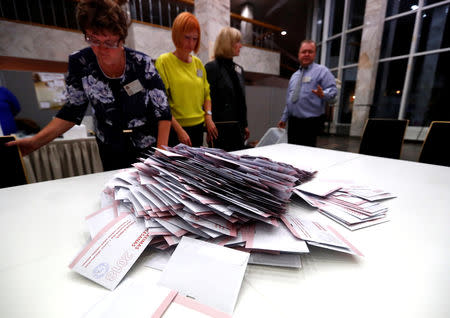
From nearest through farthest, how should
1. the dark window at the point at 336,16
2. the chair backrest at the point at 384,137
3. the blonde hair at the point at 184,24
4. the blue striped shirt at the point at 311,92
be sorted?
the blonde hair at the point at 184,24
the chair backrest at the point at 384,137
the blue striped shirt at the point at 311,92
the dark window at the point at 336,16

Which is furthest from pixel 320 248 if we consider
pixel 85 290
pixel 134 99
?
pixel 134 99

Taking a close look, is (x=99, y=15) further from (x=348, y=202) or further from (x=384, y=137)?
(x=384, y=137)

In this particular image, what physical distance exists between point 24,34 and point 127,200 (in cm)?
590

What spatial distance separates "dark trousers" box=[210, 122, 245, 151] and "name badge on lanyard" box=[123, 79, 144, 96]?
75cm

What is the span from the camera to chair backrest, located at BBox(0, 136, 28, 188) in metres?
0.92

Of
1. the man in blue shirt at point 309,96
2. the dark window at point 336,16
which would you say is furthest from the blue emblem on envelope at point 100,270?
the dark window at point 336,16

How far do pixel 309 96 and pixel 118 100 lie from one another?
194 centimetres

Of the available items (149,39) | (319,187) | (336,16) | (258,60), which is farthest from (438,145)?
(336,16)

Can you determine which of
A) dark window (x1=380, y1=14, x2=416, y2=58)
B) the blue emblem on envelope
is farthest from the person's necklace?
dark window (x1=380, y1=14, x2=416, y2=58)

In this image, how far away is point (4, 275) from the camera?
0.34 metres

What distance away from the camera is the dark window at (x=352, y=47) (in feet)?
20.1

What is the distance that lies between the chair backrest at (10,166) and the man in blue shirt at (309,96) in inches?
82.0

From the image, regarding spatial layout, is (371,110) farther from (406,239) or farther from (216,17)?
(406,239)

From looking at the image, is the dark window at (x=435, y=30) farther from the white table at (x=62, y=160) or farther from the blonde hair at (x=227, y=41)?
the white table at (x=62, y=160)
